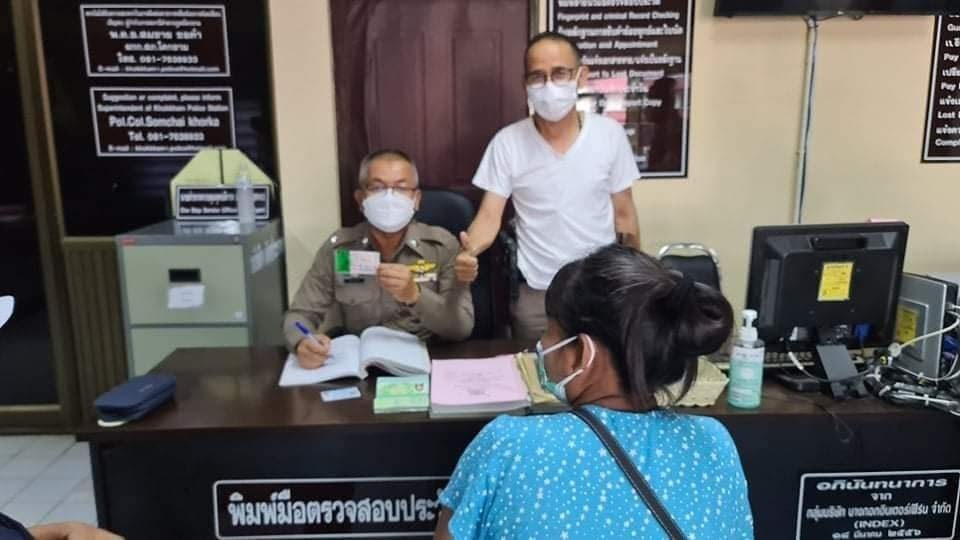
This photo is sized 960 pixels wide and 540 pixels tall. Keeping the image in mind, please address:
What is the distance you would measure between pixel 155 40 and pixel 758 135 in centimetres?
252

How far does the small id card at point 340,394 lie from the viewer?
167 centimetres

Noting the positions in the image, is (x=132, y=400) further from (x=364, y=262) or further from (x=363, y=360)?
(x=364, y=262)

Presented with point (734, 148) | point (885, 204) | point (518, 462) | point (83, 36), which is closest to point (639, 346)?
point (518, 462)

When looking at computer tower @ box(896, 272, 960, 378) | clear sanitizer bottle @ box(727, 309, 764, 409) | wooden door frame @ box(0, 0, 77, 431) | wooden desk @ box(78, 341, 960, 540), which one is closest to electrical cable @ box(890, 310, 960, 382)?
computer tower @ box(896, 272, 960, 378)

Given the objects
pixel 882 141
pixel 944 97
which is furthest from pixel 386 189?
pixel 944 97

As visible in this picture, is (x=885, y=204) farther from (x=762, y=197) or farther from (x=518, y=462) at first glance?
(x=518, y=462)

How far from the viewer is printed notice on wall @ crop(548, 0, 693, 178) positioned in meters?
3.00

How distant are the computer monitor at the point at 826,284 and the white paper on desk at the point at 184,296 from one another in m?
1.84

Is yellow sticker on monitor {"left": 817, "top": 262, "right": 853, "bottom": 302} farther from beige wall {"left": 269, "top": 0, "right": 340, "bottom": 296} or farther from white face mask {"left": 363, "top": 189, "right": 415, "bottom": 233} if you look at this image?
beige wall {"left": 269, "top": 0, "right": 340, "bottom": 296}

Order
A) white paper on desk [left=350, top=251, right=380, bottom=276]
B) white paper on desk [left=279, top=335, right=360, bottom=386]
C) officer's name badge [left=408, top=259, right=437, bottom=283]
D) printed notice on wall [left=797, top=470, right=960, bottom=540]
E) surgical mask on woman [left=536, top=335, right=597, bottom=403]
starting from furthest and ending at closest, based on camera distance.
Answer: officer's name badge [left=408, top=259, right=437, bottom=283]
white paper on desk [left=350, top=251, right=380, bottom=276]
white paper on desk [left=279, top=335, right=360, bottom=386]
printed notice on wall [left=797, top=470, right=960, bottom=540]
surgical mask on woman [left=536, top=335, right=597, bottom=403]

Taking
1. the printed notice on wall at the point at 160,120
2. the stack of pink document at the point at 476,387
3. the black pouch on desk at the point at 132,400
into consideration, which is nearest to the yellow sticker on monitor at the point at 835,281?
the stack of pink document at the point at 476,387

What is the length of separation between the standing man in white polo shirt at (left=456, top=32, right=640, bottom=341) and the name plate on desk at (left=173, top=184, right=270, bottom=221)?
45.9 inches

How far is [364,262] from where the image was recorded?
6.40 feet

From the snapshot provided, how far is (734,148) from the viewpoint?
3143 millimetres
